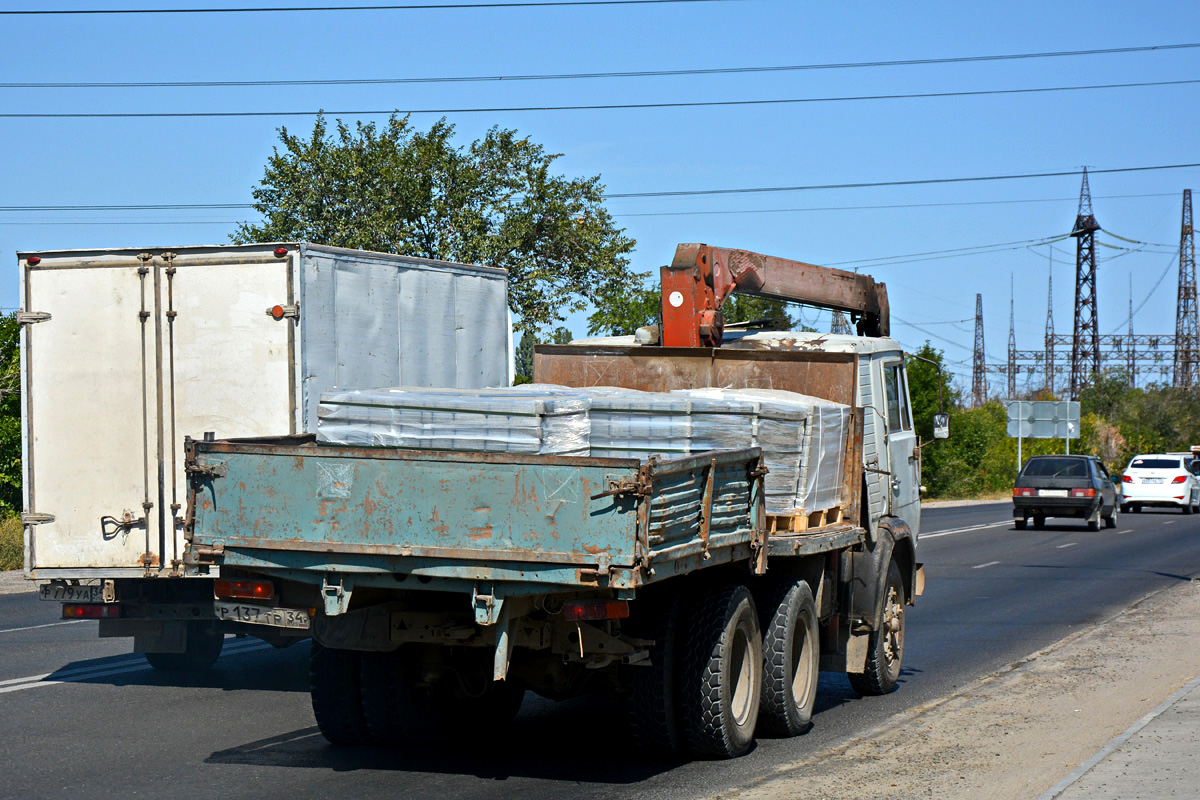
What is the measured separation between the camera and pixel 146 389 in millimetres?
→ 9570

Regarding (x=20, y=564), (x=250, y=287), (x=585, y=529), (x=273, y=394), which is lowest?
(x=20, y=564)

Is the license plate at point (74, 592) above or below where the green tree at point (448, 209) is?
below

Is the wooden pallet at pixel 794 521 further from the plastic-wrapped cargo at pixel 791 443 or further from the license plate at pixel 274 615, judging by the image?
the license plate at pixel 274 615

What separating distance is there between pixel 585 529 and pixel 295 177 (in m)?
30.4

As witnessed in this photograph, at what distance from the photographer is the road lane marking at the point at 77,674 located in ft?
33.1

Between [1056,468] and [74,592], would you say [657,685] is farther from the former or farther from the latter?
[1056,468]

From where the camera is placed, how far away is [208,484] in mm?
6820

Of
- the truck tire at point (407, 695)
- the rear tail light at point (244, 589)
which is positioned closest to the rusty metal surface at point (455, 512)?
the rear tail light at point (244, 589)

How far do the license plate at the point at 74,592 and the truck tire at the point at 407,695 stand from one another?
2627 mm

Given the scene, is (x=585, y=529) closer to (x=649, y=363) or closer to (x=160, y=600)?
(x=649, y=363)

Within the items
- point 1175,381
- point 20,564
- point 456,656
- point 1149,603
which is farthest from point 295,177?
point 1175,381

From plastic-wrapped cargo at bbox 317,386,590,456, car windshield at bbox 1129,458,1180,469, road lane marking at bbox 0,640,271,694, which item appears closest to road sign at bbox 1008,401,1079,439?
car windshield at bbox 1129,458,1180,469

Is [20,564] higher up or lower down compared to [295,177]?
lower down

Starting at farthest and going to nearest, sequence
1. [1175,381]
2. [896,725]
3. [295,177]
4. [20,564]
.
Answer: [1175,381]
[295,177]
[20,564]
[896,725]
